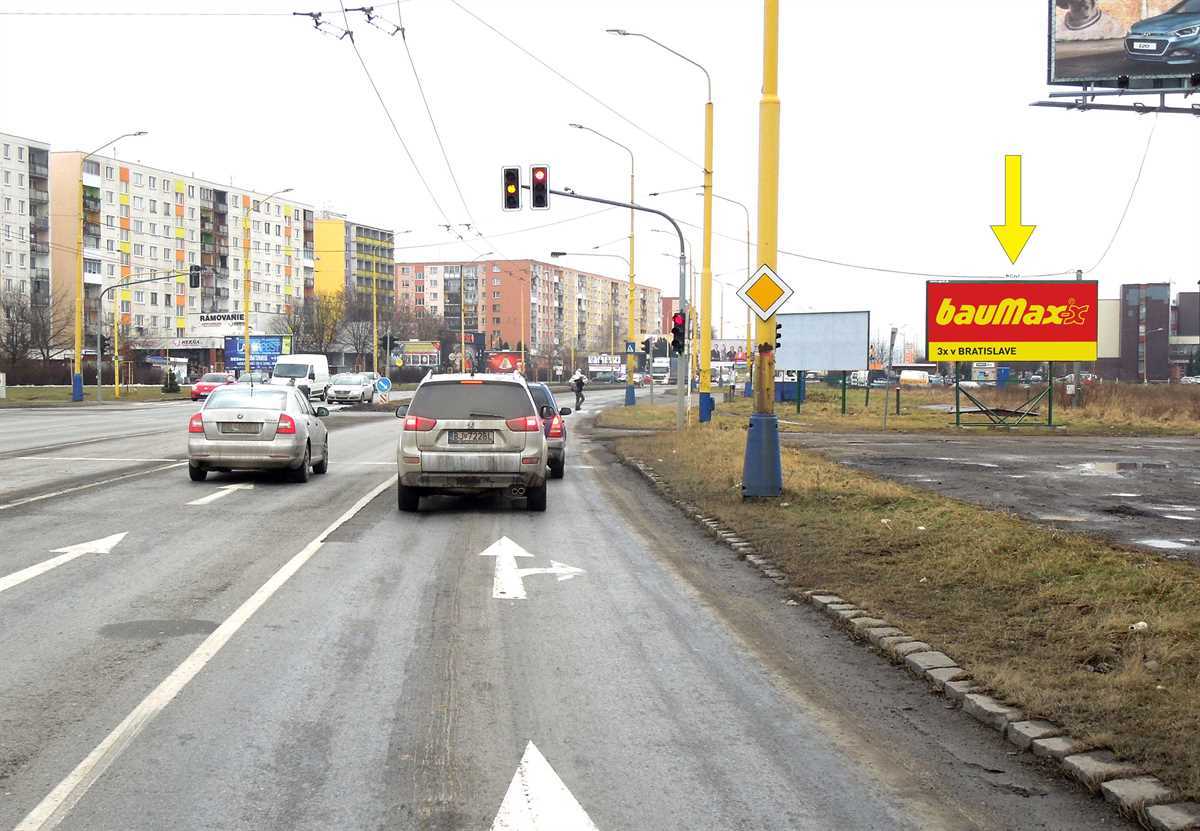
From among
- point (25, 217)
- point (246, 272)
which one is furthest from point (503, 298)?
point (246, 272)

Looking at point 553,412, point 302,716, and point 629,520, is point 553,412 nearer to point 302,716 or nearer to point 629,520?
point 629,520

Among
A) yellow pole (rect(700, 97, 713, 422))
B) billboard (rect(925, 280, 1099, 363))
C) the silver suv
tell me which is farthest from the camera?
billboard (rect(925, 280, 1099, 363))

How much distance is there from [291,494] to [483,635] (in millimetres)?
9189

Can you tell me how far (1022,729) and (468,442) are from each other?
30.5 feet

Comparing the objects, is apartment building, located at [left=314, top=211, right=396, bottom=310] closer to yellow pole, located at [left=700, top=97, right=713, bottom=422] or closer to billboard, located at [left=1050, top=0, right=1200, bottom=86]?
yellow pole, located at [left=700, top=97, right=713, bottom=422]

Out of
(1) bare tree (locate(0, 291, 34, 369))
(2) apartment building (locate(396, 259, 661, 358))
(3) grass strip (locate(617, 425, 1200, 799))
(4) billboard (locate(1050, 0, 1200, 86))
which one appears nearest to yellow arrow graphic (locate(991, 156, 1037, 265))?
(4) billboard (locate(1050, 0, 1200, 86))

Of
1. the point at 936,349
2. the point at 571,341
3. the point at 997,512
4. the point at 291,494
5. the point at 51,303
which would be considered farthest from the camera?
the point at 571,341

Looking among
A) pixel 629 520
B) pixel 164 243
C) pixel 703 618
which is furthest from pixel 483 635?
pixel 164 243

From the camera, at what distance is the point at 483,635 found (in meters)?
7.31

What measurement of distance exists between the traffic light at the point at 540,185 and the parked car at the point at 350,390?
111 ft

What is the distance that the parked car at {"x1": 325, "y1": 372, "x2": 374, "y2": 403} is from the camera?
182ft

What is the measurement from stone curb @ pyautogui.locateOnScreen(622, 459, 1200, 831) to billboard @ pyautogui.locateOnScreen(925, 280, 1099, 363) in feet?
95.7

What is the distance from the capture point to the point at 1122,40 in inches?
1193

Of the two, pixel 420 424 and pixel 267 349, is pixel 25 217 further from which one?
pixel 420 424
